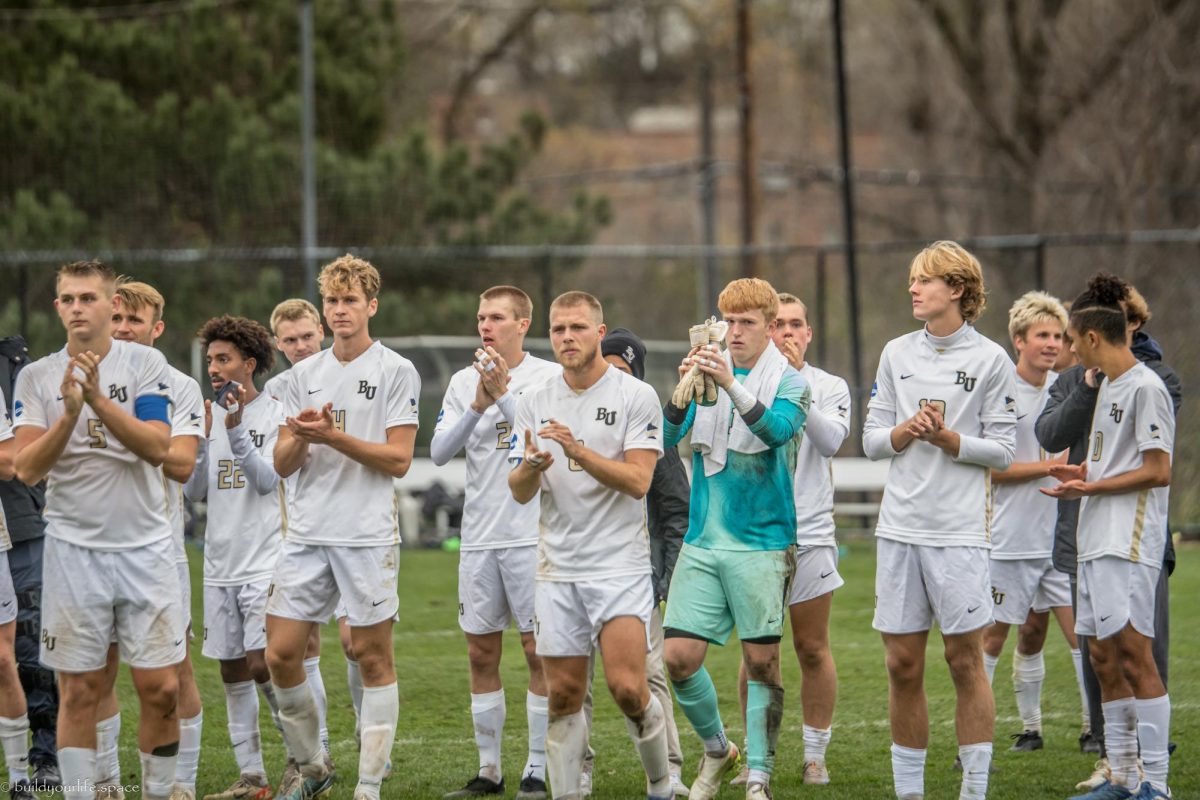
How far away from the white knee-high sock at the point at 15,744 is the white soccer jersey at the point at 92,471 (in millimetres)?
1090

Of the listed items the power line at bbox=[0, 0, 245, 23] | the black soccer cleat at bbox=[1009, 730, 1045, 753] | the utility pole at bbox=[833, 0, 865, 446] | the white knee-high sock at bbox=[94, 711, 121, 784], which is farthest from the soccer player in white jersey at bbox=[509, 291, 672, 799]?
the power line at bbox=[0, 0, 245, 23]

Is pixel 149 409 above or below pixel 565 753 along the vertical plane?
above

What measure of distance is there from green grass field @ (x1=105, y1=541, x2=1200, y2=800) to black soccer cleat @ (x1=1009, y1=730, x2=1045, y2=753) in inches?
2.1

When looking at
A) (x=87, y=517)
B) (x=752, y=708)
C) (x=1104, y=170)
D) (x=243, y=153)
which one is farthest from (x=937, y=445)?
(x=1104, y=170)

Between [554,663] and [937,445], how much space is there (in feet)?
5.68

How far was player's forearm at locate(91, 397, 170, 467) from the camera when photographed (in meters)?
5.47

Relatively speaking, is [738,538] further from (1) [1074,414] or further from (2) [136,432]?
(2) [136,432]

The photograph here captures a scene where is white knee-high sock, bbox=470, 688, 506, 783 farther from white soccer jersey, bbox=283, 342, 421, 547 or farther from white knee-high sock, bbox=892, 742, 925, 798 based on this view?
white knee-high sock, bbox=892, 742, 925, 798

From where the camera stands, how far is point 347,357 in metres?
6.49

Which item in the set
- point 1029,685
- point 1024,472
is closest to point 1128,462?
point 1024,472

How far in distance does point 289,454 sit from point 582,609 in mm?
1367

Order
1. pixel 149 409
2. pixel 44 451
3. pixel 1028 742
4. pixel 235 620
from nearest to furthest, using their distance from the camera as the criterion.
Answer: pixel 44 451 → pixel 149 409 → pixel 235 620 → pixel 1028 742

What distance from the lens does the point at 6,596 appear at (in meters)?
6.43

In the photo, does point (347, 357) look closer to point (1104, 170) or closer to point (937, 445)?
point (937, 445)
